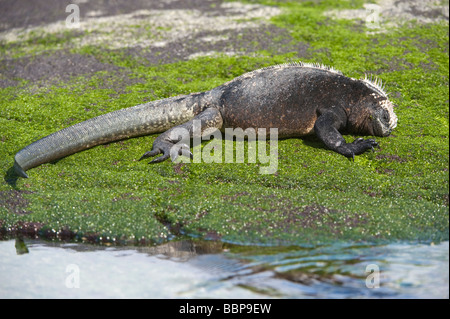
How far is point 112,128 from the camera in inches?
309

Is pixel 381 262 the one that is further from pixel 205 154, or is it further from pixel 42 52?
pixel 42 52

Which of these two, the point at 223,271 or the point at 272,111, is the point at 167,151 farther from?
the point at 223,271

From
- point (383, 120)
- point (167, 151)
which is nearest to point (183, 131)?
point (167, 151)

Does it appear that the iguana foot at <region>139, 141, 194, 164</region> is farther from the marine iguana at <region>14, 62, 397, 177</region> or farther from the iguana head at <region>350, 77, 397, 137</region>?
the iguana head at <region>350, 77, 397, 137</region>

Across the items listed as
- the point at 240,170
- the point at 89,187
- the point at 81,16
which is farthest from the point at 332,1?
the point at 89,187

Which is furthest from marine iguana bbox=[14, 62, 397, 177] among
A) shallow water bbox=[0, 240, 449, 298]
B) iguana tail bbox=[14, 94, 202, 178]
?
shallow water bbox=[0, 240, 449, 298]

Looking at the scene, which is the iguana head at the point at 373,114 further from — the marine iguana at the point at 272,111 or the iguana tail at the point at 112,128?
the iguana tail at the point at 112,128

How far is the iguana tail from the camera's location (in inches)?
288

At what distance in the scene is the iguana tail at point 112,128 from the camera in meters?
7.32

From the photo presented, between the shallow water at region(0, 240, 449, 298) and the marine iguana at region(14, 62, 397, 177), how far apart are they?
2302 millimetres

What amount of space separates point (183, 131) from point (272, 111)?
1.26 meters

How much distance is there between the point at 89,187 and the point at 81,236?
39.7 inches

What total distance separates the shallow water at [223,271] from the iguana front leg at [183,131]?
1.93 meters

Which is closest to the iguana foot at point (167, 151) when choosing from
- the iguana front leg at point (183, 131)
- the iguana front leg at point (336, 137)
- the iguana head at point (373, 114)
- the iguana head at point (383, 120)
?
the iguana front leg at point (183, 131)
